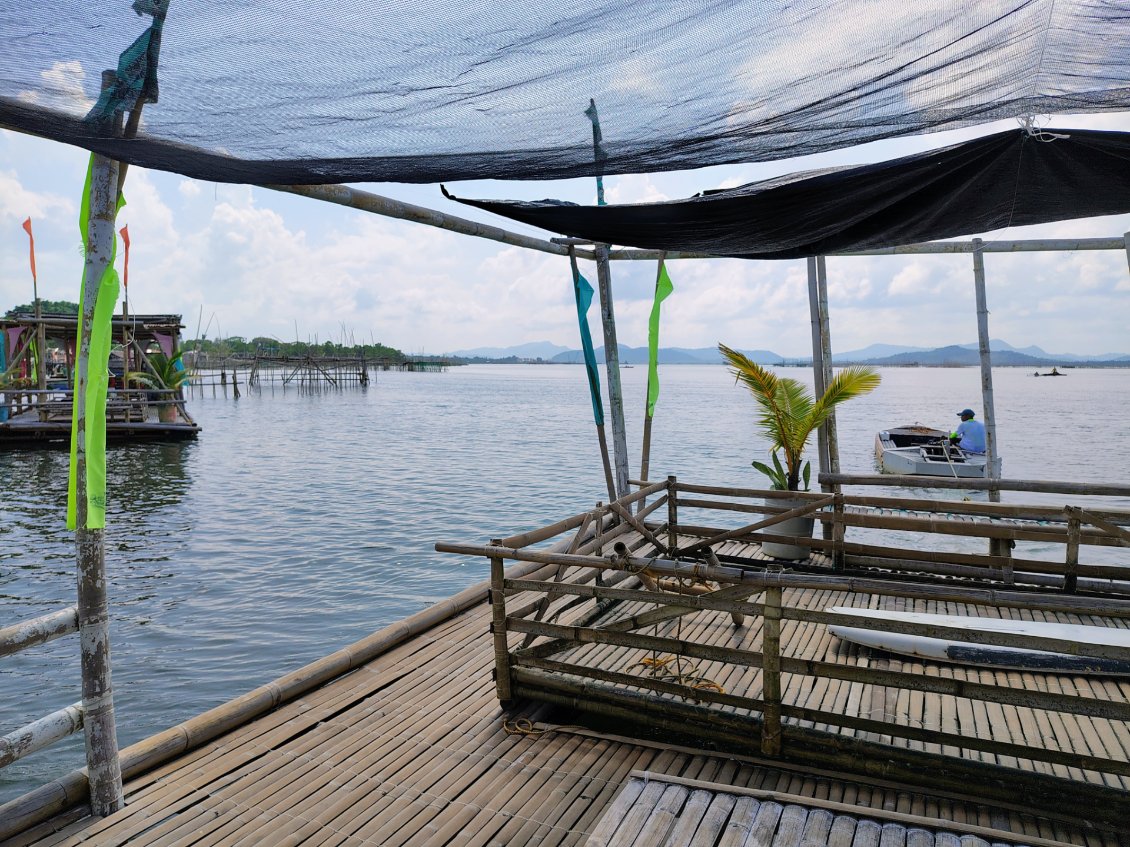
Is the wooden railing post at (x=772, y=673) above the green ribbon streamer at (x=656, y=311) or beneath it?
beneath

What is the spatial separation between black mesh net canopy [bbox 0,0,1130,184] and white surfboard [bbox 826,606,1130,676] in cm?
256

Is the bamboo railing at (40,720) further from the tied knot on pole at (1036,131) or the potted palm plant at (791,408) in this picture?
the potted palm plant at (791,408)

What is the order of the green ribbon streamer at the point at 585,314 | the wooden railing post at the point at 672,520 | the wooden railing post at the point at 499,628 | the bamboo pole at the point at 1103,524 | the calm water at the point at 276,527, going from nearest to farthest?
the wooden railing post at the point at 499,628 → the bamboo pole at the point at 1103,524 → the green ribbon streamer at the point at 585,314 → the wooden railing post at the point at 672,520 → the calm water at the point at 276,527

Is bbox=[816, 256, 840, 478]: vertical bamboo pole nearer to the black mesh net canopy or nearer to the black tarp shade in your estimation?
the black tarp shade

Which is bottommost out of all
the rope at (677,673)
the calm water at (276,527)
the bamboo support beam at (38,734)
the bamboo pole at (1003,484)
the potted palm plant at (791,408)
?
the calm water at (276,527)

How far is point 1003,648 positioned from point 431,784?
3374mm

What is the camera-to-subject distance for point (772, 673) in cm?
340

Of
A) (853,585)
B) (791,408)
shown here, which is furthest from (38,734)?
(791,408)

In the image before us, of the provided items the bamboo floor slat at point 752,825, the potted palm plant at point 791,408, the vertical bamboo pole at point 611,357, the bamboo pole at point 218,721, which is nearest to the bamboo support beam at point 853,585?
the bamboo pole at point 218,721

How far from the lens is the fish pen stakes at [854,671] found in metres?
3.02

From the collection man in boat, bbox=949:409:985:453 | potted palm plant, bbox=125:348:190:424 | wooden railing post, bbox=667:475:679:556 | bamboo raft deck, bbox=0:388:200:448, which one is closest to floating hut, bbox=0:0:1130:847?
wooden railing post, bbox=667:475:679:556

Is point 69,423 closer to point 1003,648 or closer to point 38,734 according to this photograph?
point 38,734

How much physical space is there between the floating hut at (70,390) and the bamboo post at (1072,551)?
79.6ft

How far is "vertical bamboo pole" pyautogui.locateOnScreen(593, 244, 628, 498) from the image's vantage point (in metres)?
6.55
